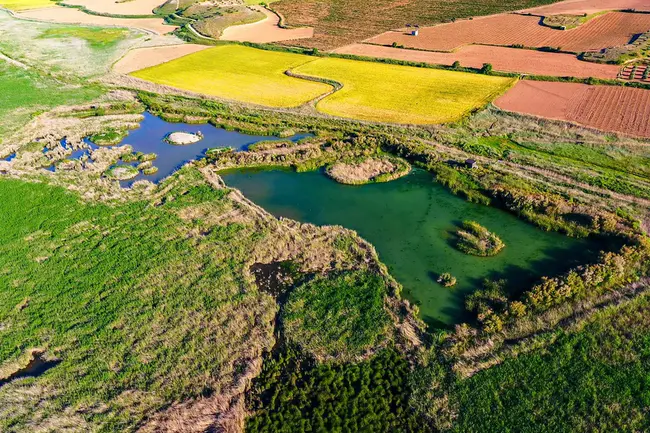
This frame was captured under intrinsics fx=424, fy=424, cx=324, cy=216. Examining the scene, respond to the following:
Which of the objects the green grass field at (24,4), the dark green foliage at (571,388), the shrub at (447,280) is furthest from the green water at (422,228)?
the green grass field at (24,4)

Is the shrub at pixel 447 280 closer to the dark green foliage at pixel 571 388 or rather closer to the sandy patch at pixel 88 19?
the dark green foliage at pixel 571 388

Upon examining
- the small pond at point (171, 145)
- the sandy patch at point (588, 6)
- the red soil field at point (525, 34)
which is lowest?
the small pond at point (171, 145)

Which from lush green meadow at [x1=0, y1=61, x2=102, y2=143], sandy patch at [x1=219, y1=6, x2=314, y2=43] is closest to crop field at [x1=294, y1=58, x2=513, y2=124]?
sandy patch at [x1=219, y1=6, x2=314, y2=43]

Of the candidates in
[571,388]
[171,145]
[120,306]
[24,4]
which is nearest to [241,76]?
[171,145]

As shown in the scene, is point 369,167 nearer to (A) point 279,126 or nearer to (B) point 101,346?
(A) point 279,126

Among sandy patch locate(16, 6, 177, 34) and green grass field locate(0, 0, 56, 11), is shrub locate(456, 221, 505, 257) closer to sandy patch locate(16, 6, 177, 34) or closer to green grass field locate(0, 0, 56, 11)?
sandy patch locate(16, 6, 177, 34)

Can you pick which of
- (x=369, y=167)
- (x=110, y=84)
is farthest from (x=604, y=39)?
(x=110, y=84)
